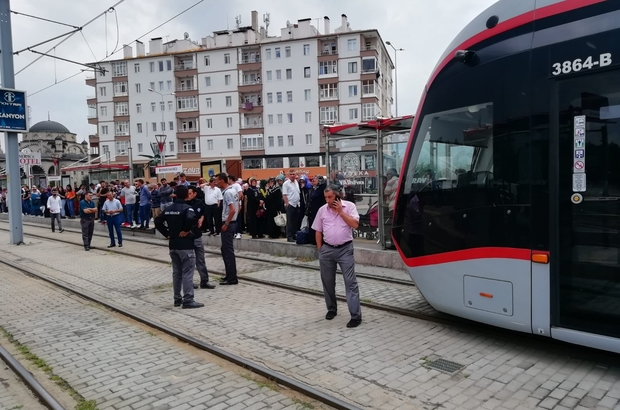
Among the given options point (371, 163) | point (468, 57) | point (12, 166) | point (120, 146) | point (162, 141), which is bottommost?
point (371, 163)

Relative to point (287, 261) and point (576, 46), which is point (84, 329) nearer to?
point (287, 261)

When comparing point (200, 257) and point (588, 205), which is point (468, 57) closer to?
point (588, 205)

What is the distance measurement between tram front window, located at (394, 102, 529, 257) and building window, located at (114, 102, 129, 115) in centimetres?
7362

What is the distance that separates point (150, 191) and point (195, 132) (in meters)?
51.6

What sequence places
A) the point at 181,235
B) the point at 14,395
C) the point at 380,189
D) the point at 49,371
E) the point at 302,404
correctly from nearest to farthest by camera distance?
the point at 302,404, the point at 14,395, the point at 49,371, the point at 181,235, the point at 380,189

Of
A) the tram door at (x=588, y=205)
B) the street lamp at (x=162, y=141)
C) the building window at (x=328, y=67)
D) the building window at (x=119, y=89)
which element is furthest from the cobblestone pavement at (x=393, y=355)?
the building window at (x=119, y=89)

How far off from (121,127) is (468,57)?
247 ft

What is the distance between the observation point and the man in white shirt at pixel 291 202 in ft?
41.5

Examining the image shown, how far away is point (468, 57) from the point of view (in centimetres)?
539

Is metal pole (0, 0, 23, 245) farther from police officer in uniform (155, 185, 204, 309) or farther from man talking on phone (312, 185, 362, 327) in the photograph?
man talking on phone (312, 185, 362, 327)

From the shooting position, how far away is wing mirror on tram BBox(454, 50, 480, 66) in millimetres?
5352

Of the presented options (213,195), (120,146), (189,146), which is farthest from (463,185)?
(120,146)

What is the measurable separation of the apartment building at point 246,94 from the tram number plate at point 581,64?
5012cm

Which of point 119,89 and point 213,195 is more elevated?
point 119,89
